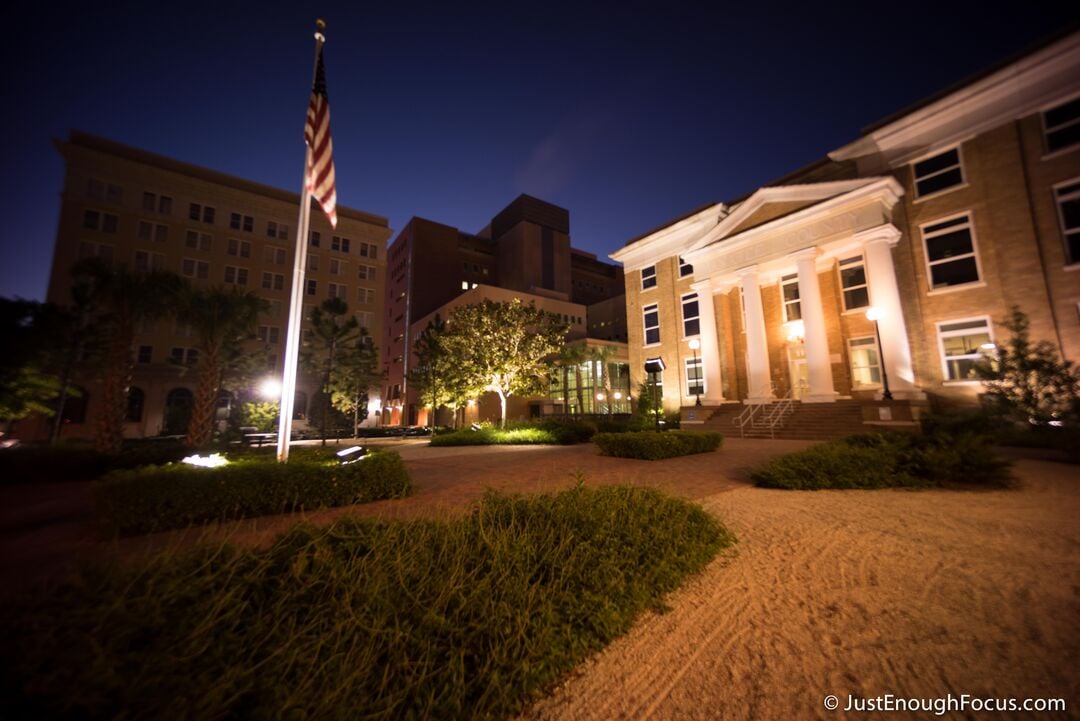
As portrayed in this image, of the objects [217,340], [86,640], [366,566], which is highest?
[217,340]

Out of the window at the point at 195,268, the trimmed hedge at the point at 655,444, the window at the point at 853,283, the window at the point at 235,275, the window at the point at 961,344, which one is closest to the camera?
the trimmed hedge at the point at 655,444

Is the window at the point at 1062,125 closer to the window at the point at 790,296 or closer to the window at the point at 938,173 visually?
the window at the point at 938,173

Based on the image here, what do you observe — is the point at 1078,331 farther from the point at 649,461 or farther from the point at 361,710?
the point at 361,710

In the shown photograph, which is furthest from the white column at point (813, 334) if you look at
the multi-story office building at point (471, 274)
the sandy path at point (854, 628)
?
the multi-story office building at point (471, 274)

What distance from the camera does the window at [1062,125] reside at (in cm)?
1653

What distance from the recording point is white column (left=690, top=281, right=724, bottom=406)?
2405cm

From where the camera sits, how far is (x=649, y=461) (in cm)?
1166

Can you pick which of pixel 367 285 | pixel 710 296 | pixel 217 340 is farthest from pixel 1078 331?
pixel 367 285

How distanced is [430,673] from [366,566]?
38.8 inches

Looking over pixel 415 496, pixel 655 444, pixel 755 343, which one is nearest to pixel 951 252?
pixel 755 343

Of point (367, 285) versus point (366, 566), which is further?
point (367, 285)

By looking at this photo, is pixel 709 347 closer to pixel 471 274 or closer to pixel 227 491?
pixel 227 491

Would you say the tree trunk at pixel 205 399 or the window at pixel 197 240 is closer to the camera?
the tree trunk at pixel 205 399

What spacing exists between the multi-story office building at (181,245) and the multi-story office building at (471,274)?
31.5 feet
